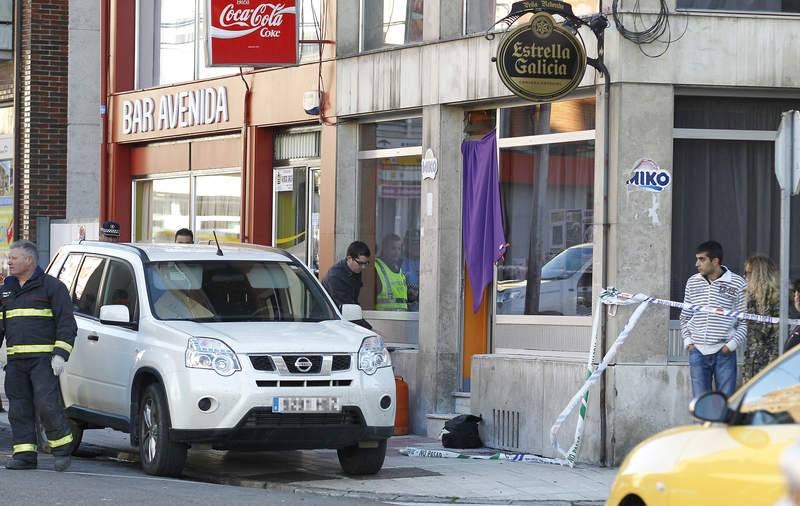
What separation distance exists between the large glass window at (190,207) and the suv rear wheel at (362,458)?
8268mm

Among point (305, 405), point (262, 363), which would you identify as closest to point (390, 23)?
point (262, 363)

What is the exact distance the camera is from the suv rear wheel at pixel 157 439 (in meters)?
11.4

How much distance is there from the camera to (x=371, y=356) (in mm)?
11766

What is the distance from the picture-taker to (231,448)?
11.4m

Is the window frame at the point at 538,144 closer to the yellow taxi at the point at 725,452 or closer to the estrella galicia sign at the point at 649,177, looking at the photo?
the estrella galicia sign at the point at 649,177

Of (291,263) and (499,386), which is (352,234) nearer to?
(499,386)

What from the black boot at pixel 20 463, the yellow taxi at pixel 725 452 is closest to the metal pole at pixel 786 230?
the yellow taxi at pixel 725 452

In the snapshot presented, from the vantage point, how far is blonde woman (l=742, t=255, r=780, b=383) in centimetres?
1308

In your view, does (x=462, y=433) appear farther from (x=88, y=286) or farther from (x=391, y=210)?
(x=88, y=286)

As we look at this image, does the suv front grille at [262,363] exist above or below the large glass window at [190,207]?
below

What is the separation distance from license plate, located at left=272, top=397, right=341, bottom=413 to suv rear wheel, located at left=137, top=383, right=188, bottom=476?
33.1 inches

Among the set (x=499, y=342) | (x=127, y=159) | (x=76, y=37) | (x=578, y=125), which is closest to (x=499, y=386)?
(x=499, y=342)

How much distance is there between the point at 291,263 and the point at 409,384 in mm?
3672

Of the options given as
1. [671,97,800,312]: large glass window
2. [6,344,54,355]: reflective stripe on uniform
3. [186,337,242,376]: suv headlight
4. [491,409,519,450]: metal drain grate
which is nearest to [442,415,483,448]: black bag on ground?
[491,409,519,450]: metal drain grate
